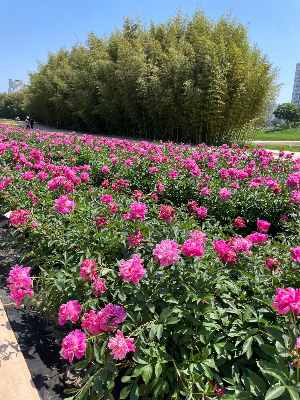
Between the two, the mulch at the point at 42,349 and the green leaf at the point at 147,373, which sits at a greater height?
the green leaf at the point at 147,373

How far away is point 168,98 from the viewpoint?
9891 mm

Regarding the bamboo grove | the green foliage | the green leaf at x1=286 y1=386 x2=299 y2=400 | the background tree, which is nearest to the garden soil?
the green leaf at x1=286 y1=386 x2=299 y2=400

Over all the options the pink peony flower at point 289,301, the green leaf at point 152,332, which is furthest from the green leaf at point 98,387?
the pink peony flower at point 289,301

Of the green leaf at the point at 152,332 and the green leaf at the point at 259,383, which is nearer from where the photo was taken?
the green leaf at the point at 259,383

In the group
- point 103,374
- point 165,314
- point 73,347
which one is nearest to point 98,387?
point 103,374

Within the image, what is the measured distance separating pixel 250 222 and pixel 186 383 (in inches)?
71.7

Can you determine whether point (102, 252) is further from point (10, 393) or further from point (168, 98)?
point (168, 98)

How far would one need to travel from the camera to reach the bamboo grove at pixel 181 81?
28.5ft

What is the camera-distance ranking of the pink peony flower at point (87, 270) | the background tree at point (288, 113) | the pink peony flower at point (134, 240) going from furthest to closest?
the background tree at point (288, 113) → the pink peony flower at point (134, 240) → the pink peony flower at point (87, 270)

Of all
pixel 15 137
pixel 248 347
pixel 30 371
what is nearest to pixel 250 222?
pixel 248 347

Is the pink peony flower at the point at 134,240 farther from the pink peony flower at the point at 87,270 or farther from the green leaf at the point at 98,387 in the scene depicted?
the green leaf at the point at 98,387

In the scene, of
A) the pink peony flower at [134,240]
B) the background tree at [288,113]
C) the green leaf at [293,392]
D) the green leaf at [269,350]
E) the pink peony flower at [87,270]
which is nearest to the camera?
the green leaf at [293,392]

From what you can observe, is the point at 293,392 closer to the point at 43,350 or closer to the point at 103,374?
the point at 103,374

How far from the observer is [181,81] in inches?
376
